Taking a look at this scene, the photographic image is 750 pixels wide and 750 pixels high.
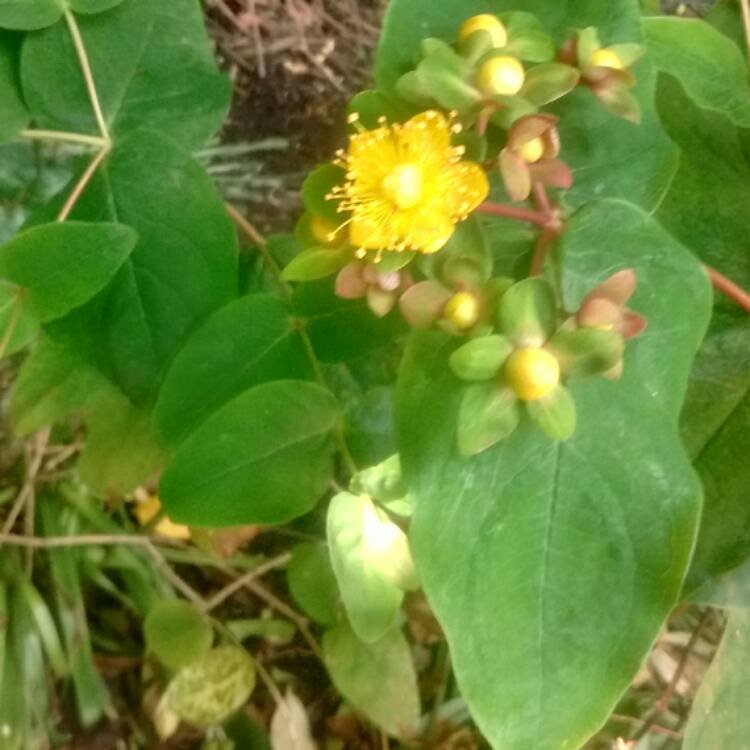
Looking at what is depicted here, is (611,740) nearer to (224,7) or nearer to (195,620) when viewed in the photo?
(195,620)

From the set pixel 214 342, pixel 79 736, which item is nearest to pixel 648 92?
pixel 214 342

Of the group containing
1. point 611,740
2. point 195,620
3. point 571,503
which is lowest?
point 611,740

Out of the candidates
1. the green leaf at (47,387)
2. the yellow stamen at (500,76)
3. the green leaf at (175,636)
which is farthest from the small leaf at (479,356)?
the green leaf at (175,636)

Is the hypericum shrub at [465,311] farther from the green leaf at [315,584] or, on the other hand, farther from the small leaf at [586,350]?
the green leaf at [315,584]

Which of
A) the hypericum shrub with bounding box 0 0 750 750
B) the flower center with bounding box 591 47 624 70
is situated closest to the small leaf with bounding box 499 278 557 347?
the hypericum shrub with bounding box 0 0 750 750

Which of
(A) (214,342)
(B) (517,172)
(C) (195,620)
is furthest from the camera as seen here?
(C) (195,620)

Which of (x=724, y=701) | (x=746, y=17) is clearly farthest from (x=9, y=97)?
(x=724, y=701)
